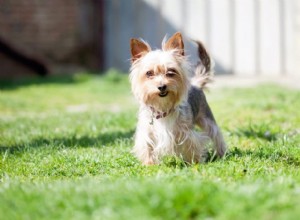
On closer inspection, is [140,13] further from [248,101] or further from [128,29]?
[248,101]

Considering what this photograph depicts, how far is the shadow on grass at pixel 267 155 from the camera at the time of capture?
5.11 metres

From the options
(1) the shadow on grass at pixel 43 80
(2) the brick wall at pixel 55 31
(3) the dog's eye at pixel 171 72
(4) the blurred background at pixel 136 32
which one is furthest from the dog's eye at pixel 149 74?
(2) the brick wall at pixel 55 31

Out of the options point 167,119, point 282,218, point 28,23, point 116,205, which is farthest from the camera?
point 28,23

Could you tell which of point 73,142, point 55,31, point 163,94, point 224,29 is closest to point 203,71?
point 163,94

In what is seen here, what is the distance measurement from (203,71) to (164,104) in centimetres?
109

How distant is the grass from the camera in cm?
346

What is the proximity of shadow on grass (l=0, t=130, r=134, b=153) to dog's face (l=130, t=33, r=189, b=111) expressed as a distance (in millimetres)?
1133

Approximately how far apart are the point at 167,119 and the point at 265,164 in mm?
939

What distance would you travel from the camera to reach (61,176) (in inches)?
196

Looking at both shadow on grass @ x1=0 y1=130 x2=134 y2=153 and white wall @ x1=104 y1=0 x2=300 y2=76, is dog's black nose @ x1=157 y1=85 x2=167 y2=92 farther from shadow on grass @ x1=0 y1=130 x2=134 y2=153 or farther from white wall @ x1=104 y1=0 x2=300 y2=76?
white wall @ x1=104 y1=0 x2=300 y2=76

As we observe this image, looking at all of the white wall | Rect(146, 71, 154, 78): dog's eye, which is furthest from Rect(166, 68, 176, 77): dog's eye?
the white wall

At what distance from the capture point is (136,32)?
13953 mm

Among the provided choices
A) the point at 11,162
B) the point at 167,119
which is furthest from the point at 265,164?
the point at 11,162

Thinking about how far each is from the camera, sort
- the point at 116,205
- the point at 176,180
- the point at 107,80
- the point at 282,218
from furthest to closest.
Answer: the point at 107,80, the point at 176,180, the point at 116,205, the point at 282,218
